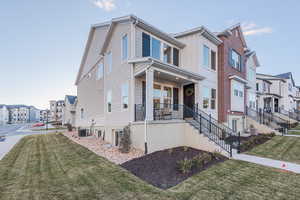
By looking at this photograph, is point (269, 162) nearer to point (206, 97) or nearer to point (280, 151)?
point (280, 151)

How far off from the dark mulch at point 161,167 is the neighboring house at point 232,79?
6.88 meters

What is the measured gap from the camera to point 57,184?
4.66 meters

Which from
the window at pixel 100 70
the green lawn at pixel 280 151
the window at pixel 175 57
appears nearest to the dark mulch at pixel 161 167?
the green lawn at pixel 280 151

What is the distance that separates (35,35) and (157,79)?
14.1 meters

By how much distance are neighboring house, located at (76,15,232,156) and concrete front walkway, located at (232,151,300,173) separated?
64 cm

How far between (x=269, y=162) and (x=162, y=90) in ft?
21.9

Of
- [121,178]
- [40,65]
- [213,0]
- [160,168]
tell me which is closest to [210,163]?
[160,168]

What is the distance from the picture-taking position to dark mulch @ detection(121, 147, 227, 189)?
15.7 feet

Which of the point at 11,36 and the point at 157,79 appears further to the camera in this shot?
the point at 11,36

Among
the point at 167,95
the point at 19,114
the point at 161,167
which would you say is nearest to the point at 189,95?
the point at 167,95

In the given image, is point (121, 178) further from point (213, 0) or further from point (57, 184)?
point (213, 0)

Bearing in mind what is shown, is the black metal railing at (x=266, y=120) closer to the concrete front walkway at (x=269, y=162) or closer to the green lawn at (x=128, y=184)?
the concrete front walkway at (x=269, y=162)

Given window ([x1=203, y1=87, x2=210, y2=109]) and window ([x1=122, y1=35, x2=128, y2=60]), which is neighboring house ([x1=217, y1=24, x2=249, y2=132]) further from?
window ([x1=122, y1=35, x2=128, y2=60])

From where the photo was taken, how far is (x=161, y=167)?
5.75 meters
